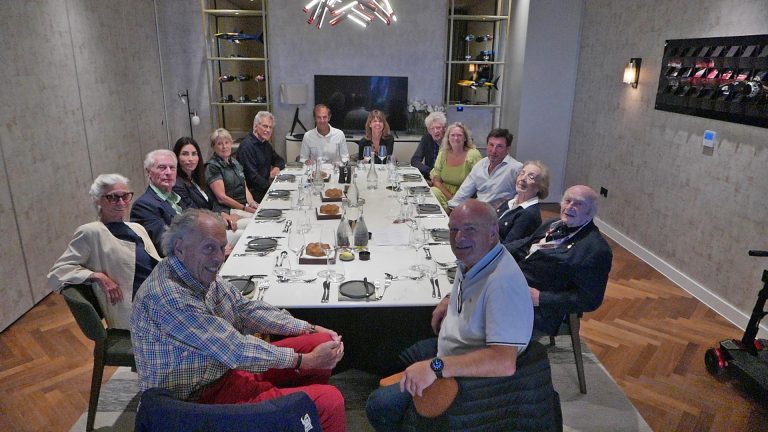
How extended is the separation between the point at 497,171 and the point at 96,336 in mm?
2941

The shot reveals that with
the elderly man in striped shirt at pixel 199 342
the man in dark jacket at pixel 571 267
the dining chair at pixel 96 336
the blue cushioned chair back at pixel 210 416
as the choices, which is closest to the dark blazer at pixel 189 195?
the dining chair at pixel 96 336

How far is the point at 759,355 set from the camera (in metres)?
3.12

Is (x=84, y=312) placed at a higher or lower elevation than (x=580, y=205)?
lower

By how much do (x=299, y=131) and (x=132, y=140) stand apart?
2318mm

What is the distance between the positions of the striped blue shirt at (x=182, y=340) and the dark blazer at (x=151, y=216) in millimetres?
1400

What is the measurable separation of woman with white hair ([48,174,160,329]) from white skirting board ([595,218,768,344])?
368 centimetres

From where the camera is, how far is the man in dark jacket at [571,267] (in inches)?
97.7

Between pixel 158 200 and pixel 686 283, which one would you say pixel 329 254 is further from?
pixel 686 283

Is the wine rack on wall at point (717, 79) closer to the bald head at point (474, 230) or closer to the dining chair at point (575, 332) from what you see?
the dining chair at point (575, 332)

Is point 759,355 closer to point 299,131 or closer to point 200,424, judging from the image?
point 200,424

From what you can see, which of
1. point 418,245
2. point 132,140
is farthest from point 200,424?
point 132,140

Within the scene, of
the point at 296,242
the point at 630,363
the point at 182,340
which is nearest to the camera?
the point at 182,340

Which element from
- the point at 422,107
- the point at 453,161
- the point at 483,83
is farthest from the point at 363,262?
the point at 483,83

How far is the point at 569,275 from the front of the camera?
8.35ft
